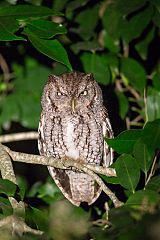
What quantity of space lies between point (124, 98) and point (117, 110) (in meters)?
0.25

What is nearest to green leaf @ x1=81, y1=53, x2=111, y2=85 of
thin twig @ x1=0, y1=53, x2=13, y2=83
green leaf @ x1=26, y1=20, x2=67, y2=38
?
thin twig @ x1=0, y1=53, x2=13, y2=83

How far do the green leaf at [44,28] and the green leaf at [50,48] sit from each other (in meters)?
0.02

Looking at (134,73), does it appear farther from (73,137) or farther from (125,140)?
(125,140)

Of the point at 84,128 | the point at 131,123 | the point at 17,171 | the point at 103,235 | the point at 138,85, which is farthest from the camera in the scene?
the point at 17,171

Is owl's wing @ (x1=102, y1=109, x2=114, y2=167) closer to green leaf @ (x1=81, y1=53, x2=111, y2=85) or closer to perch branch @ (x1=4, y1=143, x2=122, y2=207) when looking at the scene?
green leaf @ (x1=81, y1=53, x2=111, y2=85)

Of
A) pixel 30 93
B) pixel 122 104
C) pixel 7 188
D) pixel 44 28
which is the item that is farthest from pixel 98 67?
pixel 7 188

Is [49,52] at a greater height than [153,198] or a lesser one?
greater

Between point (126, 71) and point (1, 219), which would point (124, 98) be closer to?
point (126, 71)

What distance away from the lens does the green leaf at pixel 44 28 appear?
1.88 m

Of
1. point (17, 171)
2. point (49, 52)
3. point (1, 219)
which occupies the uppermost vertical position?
point (49, 52)

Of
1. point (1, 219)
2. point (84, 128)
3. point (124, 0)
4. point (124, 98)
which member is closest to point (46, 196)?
point (84, 128)

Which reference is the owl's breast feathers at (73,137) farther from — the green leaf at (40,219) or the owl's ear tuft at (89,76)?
the green leaf at (40,219)

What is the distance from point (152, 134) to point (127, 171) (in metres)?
0.14

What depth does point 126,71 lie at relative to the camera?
9.69 ft
